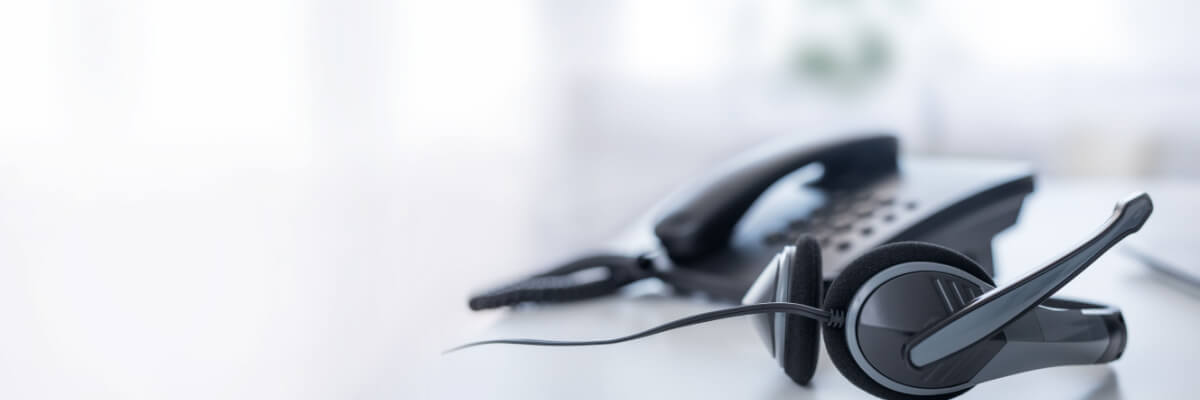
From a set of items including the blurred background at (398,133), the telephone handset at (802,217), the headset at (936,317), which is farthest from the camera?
the blurred background at (398,133)

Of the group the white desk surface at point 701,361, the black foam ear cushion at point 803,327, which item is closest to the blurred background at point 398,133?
the white desk surface at point 701,361

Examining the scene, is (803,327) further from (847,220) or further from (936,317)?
(847,220)

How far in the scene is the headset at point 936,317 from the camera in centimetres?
30

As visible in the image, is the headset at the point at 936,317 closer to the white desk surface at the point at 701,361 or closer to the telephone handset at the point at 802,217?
the white desk surface at the point at 701,361

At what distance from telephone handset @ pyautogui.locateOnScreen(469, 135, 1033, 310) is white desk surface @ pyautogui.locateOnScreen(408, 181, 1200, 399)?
2 cm

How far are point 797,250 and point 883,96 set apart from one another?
3.64ft

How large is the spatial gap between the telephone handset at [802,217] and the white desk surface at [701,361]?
0.7 inches

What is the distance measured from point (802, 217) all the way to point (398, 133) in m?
0.73

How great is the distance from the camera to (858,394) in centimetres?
34

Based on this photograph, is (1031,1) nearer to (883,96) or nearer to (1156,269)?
(883,96)

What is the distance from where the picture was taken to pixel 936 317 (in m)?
0.31

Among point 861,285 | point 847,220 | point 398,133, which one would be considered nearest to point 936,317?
point 861,285

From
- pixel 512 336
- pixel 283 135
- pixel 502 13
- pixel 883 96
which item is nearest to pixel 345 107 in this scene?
pixel 283 135

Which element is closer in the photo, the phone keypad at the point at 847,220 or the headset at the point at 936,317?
the headset at the point at 936,317
